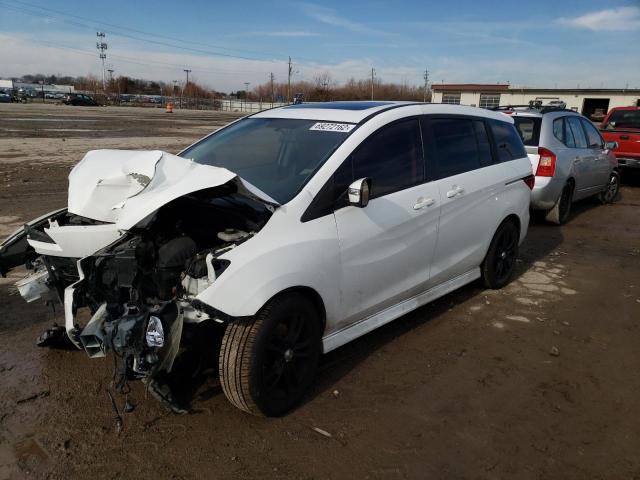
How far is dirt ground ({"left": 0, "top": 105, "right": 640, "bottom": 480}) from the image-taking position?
2.77 m

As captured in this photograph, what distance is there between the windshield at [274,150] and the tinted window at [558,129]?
5563mm

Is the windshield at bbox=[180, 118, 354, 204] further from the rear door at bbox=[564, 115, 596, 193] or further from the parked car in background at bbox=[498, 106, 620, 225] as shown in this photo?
the rear door at bbox=[564, 115, 596, 193]

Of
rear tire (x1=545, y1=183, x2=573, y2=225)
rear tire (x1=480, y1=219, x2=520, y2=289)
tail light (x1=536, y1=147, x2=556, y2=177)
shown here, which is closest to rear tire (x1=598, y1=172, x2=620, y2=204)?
rear tire (x1=545, y1=183, x2=573, y2=225)

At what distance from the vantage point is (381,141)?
148 inches

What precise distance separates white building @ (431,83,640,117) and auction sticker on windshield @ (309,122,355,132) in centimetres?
5535

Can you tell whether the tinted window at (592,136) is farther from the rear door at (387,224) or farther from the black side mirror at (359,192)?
the black side mirror at (359,192)

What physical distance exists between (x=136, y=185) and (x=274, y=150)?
116 cm

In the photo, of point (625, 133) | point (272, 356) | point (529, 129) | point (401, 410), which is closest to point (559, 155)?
point (529, 129)

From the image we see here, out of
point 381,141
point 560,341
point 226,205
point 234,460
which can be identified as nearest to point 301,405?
point 234,460

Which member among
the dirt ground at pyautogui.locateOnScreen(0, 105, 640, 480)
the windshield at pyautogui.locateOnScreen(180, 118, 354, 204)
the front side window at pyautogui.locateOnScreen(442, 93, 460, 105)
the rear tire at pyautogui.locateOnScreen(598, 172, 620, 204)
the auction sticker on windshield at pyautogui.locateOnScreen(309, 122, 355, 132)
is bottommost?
the dirt ground at pyautogui.locateOnScreen(0, 105, 640, 480)

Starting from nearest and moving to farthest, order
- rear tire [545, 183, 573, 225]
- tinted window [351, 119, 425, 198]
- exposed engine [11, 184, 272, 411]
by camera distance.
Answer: exposed engine [11, 184, 272, 411] → tinted window [351, 119, 425, 198] → rear tire [545, 183, 573, 225]

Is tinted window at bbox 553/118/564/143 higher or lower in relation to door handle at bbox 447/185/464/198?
higher

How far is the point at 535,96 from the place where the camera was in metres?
63.1

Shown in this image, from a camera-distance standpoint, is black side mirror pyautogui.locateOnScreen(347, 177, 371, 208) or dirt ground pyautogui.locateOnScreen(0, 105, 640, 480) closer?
dirt ground pyautogui.locateOnScreen(0, 105, 640, 480)
